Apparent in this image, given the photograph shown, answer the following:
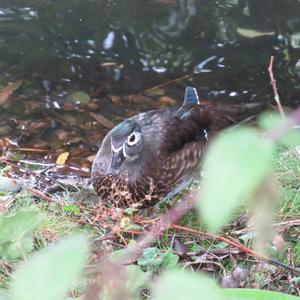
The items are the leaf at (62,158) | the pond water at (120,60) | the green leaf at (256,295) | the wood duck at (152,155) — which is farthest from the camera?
the pond water at (120,60)

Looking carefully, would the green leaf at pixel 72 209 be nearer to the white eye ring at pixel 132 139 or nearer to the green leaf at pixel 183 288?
the white eye ring at pixel 132 139

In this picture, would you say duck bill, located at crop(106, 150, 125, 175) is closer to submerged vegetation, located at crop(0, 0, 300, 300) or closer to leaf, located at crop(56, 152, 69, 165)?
submerged vegetation, located at crop(0, 0, 300, 300)

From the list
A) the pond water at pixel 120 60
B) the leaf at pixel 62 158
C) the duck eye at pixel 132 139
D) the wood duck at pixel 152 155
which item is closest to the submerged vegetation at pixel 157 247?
the wood duck at pixel 152 155

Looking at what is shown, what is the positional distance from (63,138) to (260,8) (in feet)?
7.15

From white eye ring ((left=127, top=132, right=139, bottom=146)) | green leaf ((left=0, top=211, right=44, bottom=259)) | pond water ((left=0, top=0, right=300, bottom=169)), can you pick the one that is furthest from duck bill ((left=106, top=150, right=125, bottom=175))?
green leaf ((left=0, top=211, right=44, bottom=259))

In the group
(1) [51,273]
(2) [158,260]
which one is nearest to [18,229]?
(1) [51,273]

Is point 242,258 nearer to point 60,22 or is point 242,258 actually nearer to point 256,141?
point 256,141

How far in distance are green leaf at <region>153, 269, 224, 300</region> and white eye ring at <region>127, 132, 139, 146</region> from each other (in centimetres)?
294

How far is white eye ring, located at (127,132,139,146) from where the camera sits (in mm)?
3443

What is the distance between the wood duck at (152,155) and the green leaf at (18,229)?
48.0 inches

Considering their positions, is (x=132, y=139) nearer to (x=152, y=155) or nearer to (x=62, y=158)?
(x=152, y=155)

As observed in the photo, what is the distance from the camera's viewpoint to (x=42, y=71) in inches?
205

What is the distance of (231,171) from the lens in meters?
0.46

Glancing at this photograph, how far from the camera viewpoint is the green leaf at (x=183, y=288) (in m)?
0.48
